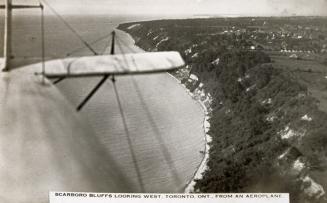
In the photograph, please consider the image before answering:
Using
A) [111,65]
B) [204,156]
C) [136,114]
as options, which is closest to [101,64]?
[111,65]

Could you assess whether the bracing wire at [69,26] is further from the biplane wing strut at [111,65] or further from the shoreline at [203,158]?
the shoreline at [203,158]

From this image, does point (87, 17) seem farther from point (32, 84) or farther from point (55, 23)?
point (32, 84)

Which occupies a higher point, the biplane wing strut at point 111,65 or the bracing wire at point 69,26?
the bracing wire at point 69,26

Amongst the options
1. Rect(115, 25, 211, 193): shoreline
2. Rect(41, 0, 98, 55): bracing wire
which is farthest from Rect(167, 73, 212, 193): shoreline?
Rect(41, 0, 98, 55): bracing wire

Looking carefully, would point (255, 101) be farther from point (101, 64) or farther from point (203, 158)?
point (101, 64)

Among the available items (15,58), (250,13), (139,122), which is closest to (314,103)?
(250,13)
